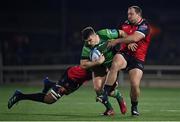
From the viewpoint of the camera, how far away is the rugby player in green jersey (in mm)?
14289

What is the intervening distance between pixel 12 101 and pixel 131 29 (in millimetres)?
2842

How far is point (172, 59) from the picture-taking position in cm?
3266

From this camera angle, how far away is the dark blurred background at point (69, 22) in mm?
37500

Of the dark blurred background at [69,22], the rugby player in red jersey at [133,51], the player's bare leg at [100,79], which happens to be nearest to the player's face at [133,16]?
the rugby player in red jersey at [133,51]

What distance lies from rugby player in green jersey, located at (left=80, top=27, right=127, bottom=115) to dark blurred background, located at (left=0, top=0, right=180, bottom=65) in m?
20.2

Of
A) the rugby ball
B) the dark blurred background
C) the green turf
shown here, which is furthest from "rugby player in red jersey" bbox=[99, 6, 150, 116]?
the dark blurred background

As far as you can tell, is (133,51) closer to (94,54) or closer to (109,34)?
(109,34)

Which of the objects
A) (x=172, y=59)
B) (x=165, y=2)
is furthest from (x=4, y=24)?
(x=172, y=59)

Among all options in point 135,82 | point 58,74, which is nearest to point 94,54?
point 135,82

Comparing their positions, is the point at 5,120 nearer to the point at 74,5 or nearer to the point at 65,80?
the point at 65,80

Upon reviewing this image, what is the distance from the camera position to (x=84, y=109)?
16.4 metres

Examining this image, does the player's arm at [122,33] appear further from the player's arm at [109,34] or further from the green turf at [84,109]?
the green turf at [84,109]

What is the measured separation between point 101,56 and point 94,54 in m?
0.15

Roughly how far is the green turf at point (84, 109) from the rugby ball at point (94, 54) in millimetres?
1122
